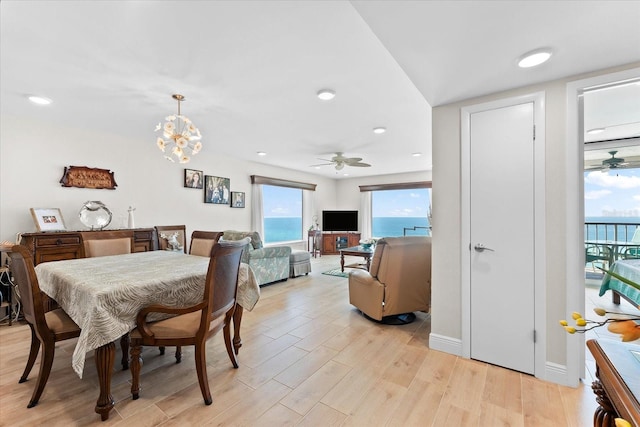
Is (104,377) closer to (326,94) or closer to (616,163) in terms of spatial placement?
(326,94)

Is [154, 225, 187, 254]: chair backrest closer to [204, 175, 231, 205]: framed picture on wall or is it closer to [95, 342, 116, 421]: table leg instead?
[204, 175, 231, 205]: framed picture on wall

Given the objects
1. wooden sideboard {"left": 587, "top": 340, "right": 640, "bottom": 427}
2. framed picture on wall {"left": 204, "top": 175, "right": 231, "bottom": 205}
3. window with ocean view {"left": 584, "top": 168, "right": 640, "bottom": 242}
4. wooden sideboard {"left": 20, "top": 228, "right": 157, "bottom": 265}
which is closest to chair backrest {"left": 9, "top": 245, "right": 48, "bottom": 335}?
wooden sideboard {"left": 20, "top": 228, "right": 157, "bottom": 265}

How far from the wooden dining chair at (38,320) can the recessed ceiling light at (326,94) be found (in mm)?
2504

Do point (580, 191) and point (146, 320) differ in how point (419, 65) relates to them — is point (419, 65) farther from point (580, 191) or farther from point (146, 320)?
point (146, 320)

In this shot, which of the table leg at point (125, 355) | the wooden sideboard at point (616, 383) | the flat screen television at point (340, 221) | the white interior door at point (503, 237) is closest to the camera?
the wooden sideboard at point (616, 383)

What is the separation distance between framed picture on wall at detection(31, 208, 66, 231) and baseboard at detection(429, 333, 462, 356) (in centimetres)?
448

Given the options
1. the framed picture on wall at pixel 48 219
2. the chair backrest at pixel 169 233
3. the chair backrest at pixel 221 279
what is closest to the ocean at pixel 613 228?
the chair backrest at pixel 221 279

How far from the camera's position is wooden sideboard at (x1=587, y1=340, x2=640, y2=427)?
726mm

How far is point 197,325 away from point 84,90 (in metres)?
2.54

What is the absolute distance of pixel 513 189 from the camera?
2168 mm

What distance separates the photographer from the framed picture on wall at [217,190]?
5430mm

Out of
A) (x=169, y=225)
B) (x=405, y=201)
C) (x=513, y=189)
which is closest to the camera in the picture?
(x=513, y=189)

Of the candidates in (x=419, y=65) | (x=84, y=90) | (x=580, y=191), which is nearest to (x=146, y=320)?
(x=84, y=90)

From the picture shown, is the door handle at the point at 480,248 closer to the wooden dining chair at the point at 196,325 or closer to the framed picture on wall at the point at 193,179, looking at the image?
the wooden dining chair at the point at 196,325
